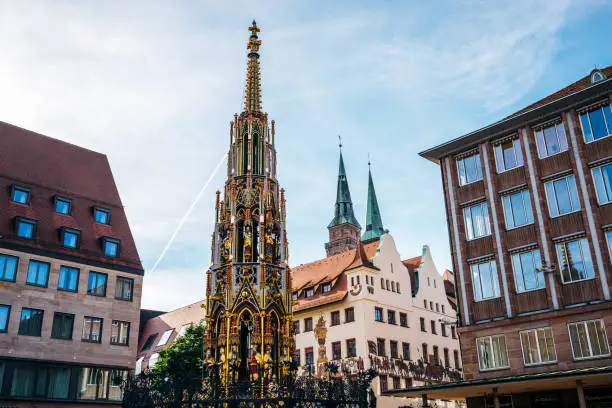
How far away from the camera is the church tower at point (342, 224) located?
8975cm

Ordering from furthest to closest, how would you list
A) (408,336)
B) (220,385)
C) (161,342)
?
(161,342), (408,336), (220,385)

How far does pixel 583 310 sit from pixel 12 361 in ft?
92.9

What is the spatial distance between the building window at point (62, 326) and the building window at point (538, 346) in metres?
24.8

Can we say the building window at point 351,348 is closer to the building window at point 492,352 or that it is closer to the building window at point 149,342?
the building window at point 492,352

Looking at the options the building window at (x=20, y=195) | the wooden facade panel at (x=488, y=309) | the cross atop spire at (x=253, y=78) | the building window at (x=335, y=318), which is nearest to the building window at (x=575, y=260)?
the wooden facade panel at (x=488, y=309)

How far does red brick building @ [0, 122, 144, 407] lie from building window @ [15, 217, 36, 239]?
0.05 metres

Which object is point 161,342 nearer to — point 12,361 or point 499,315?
point 12,361

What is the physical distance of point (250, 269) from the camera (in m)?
22.1

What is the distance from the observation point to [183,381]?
64.6ft

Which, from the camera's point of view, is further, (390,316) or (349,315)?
(390,316)

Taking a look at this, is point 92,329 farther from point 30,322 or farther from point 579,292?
point 579,292

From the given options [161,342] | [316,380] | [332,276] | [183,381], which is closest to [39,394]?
[183,381]

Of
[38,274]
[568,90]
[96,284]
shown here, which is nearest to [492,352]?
[568,90]

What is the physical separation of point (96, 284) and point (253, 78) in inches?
733
